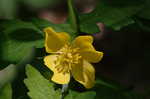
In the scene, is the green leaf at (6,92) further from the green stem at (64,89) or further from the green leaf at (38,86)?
the green stem at (64,89)

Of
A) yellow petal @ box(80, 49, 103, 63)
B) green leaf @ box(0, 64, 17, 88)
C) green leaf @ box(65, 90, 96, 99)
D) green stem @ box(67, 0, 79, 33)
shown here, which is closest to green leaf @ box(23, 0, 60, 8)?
green leaf @ box(0, 64, 17, 88)

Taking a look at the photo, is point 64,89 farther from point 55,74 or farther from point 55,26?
point 55,26

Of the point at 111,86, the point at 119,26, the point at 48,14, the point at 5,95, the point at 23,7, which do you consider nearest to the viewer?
the point at 5,95

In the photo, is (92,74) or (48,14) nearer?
(92,74)

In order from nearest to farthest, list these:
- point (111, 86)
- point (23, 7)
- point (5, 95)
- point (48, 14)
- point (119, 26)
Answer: point (5, 95), point (119, 26), point (111, 86), point (23, 7), point (48, 14)

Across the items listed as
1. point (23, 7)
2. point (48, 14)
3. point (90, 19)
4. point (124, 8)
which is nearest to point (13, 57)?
point (90, 19)

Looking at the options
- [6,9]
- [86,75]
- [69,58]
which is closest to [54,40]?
[69,58]

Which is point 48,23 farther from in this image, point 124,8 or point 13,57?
point 124,8
